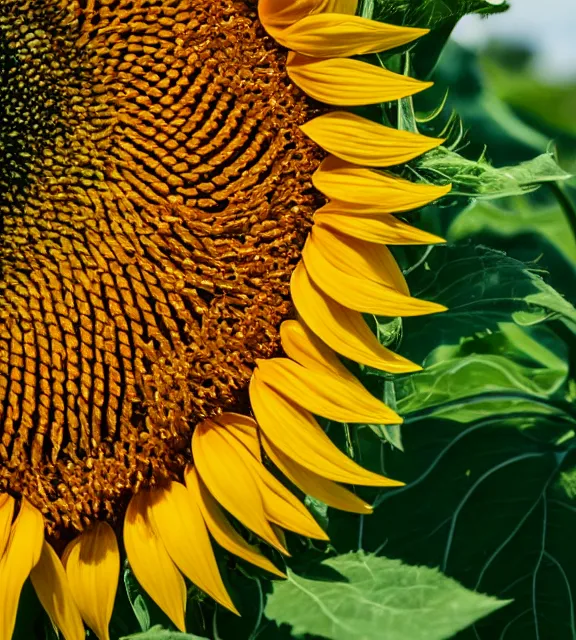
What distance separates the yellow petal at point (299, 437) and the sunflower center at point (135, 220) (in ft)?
0.15

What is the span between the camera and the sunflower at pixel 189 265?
1.46m

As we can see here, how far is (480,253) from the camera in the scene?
65.9 inches

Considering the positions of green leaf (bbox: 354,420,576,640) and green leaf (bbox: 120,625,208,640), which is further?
green leaf (bbox: 354,420,576,640)

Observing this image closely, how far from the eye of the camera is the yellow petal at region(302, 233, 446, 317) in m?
1.47

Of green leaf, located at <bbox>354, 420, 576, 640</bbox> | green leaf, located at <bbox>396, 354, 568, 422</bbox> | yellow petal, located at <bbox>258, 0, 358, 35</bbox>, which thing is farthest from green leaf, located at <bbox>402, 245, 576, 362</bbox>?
yellow petal, located at <bbox>258, 0, 358, 35</bbox>

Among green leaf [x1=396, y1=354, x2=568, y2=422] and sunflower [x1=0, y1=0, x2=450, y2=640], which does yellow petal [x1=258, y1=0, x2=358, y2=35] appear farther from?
green leaf [x1=396, y1=354, x2=568, y2=422]

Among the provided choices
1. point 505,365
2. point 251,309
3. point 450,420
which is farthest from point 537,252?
point 251,309

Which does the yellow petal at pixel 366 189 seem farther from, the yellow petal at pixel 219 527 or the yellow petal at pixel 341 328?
the yellow petal at pixel 219 527

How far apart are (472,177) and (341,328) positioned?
0.27 meters

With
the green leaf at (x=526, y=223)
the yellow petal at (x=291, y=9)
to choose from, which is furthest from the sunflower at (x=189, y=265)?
the green leaf at (x=526, y=223)

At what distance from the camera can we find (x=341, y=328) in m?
1.50

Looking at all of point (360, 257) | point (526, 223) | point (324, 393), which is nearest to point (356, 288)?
point (360, 257)

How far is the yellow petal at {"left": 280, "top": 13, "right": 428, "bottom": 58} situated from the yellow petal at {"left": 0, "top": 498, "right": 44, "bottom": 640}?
732 millimetres

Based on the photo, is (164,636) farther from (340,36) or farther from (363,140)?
(340,36)
